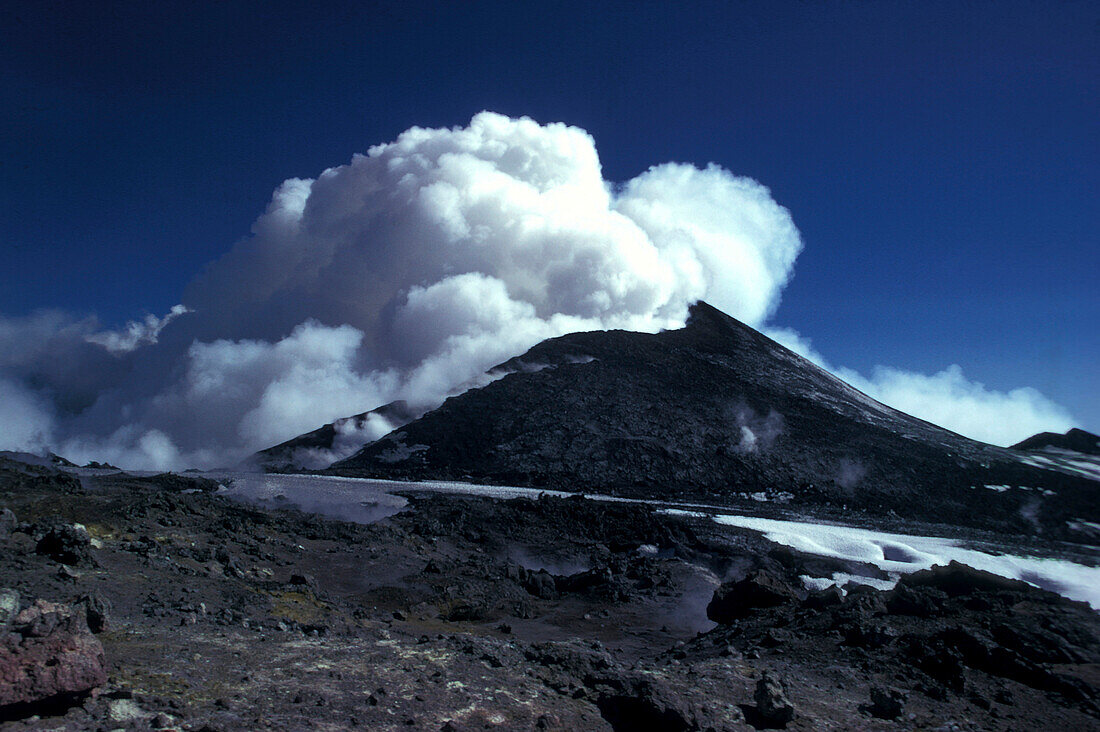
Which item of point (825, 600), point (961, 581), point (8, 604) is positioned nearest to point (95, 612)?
point (8, 604)

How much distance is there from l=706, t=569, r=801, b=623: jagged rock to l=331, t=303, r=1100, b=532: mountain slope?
727 inches

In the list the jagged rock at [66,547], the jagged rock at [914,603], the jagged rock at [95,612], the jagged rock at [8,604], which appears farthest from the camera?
the jagged rock at [914,603]

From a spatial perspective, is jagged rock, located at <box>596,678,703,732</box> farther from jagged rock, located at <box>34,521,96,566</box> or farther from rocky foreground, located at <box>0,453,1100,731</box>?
jagged rock, located at <box>34,521,96,566</box>

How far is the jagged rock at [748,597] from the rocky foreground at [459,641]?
4 cm

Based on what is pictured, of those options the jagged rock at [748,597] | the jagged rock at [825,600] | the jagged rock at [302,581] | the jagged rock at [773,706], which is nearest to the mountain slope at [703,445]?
the jagged rock at [748,597]

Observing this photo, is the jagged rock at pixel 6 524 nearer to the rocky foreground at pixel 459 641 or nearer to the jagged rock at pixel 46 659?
the rocky foreground at pixel 459 641

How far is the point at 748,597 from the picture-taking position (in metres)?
13.0

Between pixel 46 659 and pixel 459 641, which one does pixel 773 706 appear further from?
pixel 46 659

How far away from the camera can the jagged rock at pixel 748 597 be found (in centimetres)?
1283

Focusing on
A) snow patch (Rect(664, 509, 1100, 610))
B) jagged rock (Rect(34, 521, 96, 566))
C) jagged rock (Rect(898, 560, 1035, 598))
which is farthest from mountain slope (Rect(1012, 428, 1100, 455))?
jagged rock (Rect(34, 521, 96, 566))

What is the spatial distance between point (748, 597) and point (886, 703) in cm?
540

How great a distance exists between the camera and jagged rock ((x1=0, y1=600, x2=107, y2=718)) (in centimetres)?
480

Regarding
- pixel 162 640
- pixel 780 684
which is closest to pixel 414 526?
pixel 162 640

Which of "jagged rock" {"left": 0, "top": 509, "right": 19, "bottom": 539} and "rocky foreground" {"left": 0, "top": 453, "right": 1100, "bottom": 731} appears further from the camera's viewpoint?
"jagged rock" {"left": 0, "top": 509, "right": 19, "bottom": 539}
